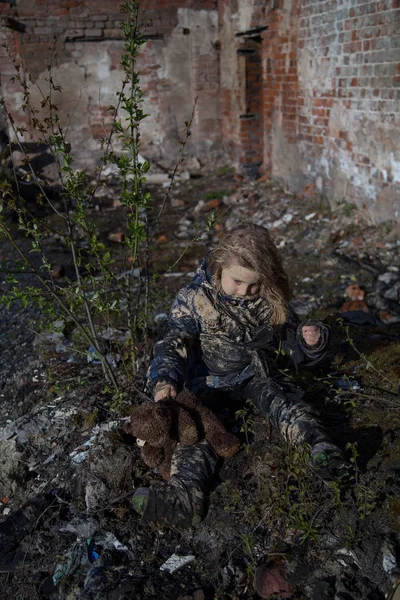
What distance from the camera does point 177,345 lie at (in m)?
2.63

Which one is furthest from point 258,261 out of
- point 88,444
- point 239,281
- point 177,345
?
point 88,444

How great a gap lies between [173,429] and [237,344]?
0.64 metres

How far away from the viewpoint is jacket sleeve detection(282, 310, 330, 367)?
8.36 feet

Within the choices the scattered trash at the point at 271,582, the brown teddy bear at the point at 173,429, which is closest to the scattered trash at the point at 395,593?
the scattered trash at the point at 271,582

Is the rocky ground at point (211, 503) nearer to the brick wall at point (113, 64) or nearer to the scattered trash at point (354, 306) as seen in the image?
the scattered trash at point (354, 306)

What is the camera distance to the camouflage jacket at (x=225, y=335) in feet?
8.86

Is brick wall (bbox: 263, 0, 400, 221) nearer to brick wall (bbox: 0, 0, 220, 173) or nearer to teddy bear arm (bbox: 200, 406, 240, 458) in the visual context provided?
brick wall (bbox: 0, 0, 220, 173)

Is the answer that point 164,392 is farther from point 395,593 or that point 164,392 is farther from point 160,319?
point 160,319

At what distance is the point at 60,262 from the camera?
19.5 ft

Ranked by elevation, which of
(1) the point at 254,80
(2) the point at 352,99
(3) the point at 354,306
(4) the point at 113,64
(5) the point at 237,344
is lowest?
(3) the point at 354,306

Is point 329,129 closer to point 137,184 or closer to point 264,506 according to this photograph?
point 137,184

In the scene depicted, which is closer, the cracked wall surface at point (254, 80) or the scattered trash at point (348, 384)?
the scattered trash at point (348, 384)

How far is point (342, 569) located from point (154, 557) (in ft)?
2.36

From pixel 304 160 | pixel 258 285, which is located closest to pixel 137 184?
pixel 258 285
